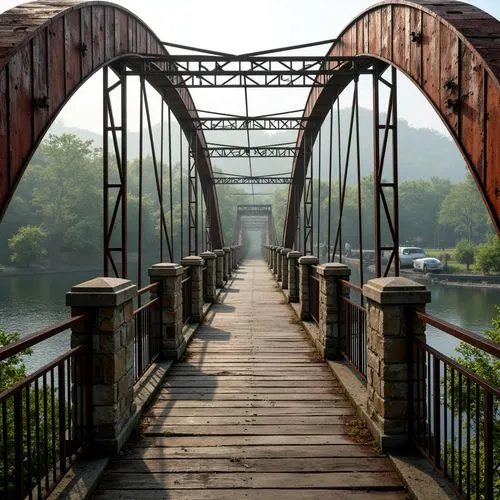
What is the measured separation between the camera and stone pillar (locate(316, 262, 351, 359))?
23.6 ft

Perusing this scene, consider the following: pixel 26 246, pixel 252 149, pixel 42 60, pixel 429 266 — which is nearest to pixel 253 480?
pixel 42 60

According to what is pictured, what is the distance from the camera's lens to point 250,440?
454 centimetres

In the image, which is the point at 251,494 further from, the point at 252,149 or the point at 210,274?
the point at 252,149

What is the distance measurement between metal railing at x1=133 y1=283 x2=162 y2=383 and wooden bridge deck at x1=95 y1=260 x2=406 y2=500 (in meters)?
0.38

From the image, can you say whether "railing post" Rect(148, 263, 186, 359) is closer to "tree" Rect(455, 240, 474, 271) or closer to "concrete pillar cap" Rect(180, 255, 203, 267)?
"concrete pillar cap" Rect(180, 255, 203, 267)

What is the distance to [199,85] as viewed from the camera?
10.8 meters

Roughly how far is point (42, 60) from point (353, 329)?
17.6ft

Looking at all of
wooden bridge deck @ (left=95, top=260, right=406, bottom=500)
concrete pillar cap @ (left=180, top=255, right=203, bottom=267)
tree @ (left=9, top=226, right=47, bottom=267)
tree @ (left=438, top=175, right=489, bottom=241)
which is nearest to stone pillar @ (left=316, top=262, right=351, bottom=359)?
wooden bridge deck @ (left=95, top=260, right=406, bottom=500)

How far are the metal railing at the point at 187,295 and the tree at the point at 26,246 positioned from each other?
157 feet

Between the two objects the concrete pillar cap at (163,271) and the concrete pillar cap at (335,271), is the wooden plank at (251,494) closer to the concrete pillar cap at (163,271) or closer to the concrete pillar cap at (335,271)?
the concrete pillar cap at (163,271)

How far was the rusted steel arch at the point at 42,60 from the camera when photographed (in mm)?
5734

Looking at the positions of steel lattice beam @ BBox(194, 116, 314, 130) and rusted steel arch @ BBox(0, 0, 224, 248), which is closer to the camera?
rusted steel arch @ BBox(0, 0, 224, 248)

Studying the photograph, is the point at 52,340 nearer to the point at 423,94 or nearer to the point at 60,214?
the point at 423,94

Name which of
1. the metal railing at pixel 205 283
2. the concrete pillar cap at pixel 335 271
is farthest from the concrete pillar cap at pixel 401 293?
the metal railing at pixel 205 283
